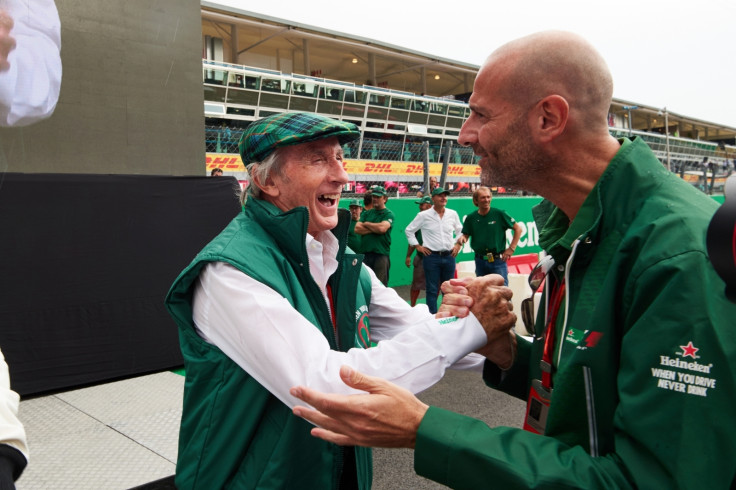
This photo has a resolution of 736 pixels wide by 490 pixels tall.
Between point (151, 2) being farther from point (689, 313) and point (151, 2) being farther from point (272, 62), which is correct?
point (272, 62)

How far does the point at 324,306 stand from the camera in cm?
160

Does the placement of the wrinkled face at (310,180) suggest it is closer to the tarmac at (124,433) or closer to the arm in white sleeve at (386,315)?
the arm in white sleeve at (386,315)

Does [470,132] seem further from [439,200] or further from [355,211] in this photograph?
[355,211]

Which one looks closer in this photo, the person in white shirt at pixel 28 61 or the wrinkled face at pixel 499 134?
the wrinkled face at pixel 499 134

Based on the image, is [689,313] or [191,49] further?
[191,49]

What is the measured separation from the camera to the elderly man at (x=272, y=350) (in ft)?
4.51

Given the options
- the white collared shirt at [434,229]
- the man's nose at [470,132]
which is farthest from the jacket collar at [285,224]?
the white collared shirt at [434,229]

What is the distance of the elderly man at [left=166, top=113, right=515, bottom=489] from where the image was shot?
137cm

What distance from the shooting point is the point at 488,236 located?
8.40 metres

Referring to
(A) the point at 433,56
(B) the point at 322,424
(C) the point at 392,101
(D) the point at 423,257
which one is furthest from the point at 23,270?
(A) the point at 433,56

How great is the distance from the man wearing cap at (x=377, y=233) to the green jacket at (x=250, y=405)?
7.12 metres

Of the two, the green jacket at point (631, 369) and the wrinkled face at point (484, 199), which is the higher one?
the green jacket at point (631, 369)

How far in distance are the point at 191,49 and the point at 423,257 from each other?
509cm

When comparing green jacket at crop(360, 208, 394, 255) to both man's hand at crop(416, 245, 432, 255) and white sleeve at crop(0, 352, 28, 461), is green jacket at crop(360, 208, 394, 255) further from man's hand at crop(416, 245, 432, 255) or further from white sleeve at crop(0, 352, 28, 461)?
white sleeve at crop(0, 352, 28, 461)
